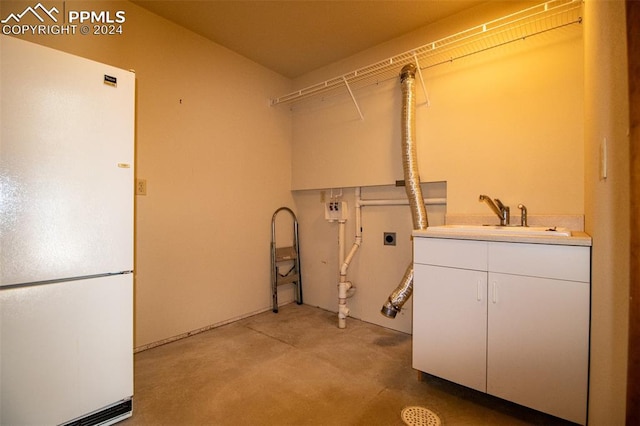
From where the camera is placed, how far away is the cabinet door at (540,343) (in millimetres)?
1274

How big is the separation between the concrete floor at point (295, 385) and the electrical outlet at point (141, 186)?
120cm

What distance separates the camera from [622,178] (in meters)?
0.87

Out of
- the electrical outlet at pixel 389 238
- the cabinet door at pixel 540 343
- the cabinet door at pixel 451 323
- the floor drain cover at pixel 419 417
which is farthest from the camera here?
the electrical outlet at pixel 389 238

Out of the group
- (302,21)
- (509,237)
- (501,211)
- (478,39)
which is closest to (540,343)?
(509,237)

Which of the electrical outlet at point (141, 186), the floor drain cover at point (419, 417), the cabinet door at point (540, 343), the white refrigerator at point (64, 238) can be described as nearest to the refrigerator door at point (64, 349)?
the white refrigerator at point (64, 238)

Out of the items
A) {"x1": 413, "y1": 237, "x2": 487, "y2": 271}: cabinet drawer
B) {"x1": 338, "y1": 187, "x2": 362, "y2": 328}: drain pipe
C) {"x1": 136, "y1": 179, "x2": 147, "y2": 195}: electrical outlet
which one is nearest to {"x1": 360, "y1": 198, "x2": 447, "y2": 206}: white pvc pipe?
{"x1": 338, "y1": 187, "x2": 362, "y2": 328}: drain pipe

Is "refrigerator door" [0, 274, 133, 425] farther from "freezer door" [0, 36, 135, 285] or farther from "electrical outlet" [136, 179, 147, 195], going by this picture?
"electrical outlet" [136, 179, 147, 195]

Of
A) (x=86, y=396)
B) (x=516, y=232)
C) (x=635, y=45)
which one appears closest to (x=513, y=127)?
(x=516, y=232)

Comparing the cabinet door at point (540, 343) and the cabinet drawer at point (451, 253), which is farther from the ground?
the cabinet drawer at point (451, 253)

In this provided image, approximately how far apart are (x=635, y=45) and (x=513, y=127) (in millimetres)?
1403

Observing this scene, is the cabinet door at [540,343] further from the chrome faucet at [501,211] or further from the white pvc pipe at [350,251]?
the white pvc pipe at [350,251]

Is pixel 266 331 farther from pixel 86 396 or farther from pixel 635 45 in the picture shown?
pixel 635 45

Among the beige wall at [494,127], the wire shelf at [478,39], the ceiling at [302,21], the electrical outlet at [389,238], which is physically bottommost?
the electrical outlet at [389,238]

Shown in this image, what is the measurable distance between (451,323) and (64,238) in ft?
6.49
